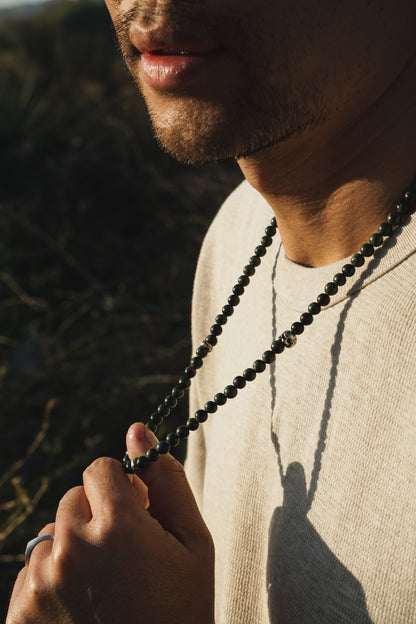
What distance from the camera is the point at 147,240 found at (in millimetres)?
6031

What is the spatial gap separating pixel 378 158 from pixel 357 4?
0.29m

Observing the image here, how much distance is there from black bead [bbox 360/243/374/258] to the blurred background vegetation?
164 cm

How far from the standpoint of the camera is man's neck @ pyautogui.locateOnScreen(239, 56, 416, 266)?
1207 mm

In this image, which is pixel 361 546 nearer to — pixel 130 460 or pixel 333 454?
pixel 333 454

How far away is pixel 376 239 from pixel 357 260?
54mm

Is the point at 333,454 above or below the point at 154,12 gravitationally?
below

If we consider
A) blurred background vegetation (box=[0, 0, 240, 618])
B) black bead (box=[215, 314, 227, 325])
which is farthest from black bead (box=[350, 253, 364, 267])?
blurred background vegetation (box=[0, 0, 240, 618])

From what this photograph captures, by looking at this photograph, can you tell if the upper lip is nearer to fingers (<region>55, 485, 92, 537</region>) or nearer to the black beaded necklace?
the black beaded necklace

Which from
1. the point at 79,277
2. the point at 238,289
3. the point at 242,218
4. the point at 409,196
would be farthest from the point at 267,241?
the point at 79,277

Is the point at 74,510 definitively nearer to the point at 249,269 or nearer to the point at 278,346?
the point at 278,346

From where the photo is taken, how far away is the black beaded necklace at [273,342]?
119cm

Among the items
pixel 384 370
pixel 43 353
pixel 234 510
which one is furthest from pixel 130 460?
pixel 43 353

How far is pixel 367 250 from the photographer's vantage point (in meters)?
1.19

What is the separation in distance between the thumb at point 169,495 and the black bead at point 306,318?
420 mm
